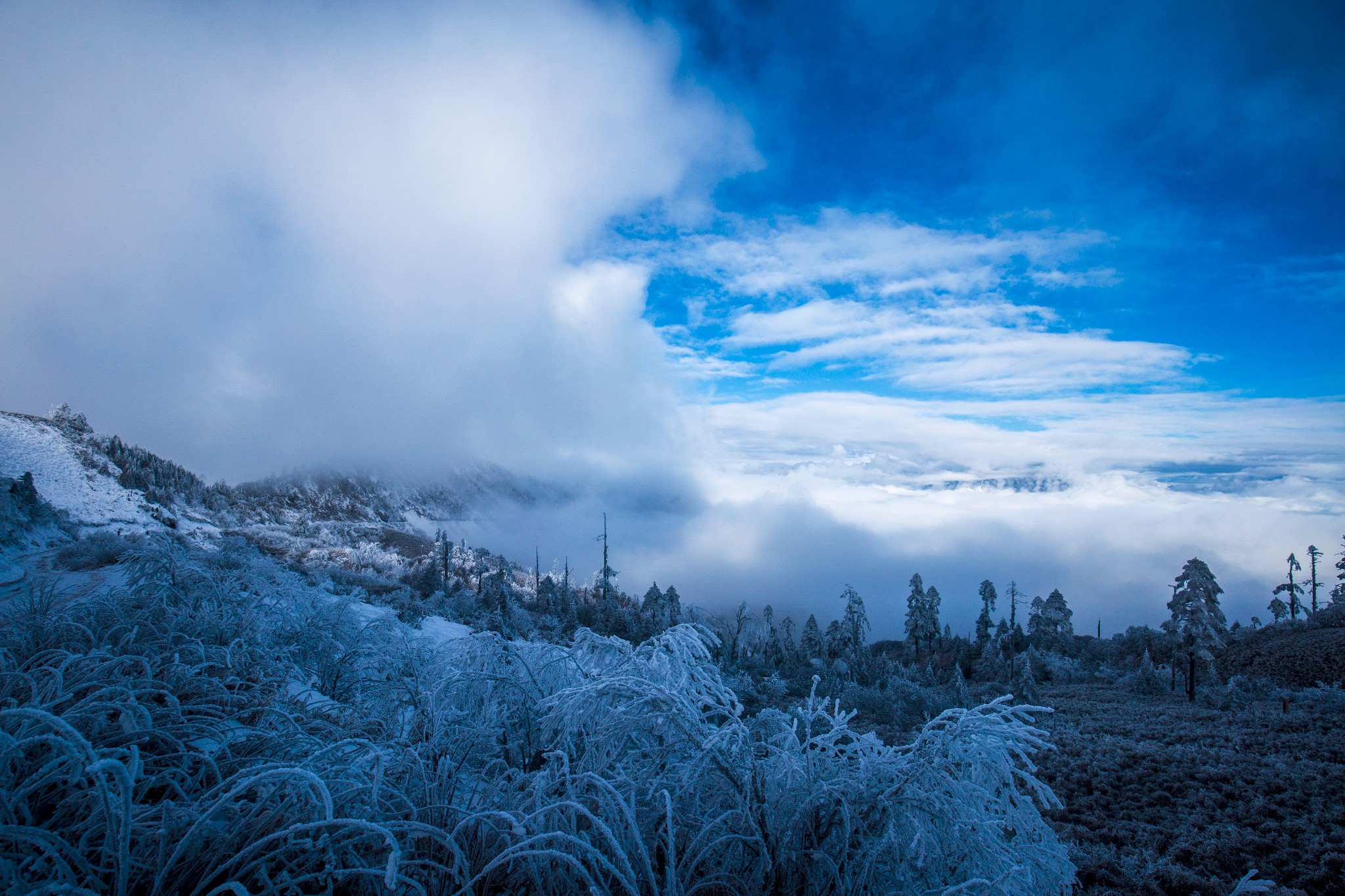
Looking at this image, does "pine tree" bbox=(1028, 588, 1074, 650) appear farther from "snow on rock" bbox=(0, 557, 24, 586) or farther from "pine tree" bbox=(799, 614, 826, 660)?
"snow on rock" bbox=(0, 557, 24, 586)

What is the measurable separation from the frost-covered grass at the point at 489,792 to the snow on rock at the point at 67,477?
25968 mm

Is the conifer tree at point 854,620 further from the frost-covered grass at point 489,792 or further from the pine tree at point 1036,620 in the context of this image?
the frost-covered grass at point 489,792

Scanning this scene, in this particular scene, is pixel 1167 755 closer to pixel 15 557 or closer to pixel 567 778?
pixel 567 778

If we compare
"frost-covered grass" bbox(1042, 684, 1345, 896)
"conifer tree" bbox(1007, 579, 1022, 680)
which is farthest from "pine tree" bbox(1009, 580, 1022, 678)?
"frost-covered grass" bbox(1042, 684, 1345, 896)

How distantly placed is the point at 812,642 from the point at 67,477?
A: 55.1m

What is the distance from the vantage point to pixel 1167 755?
19906mm

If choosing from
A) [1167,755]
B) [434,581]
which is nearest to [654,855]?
[1167,755]

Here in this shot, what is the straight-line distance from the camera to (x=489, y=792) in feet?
11.4

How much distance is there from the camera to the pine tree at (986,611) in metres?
56.0

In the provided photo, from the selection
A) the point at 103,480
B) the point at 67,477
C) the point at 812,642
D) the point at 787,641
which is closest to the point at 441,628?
the point at 67,477

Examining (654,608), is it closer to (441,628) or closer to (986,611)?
(441,628)

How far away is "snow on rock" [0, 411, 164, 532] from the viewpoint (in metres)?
25.0

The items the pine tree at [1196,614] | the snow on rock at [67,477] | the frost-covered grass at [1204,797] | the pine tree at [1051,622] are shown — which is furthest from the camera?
the pine tree at [1051,622]

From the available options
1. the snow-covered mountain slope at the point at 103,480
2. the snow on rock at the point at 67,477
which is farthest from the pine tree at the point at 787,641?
the snow on rock at the point at 67,477
